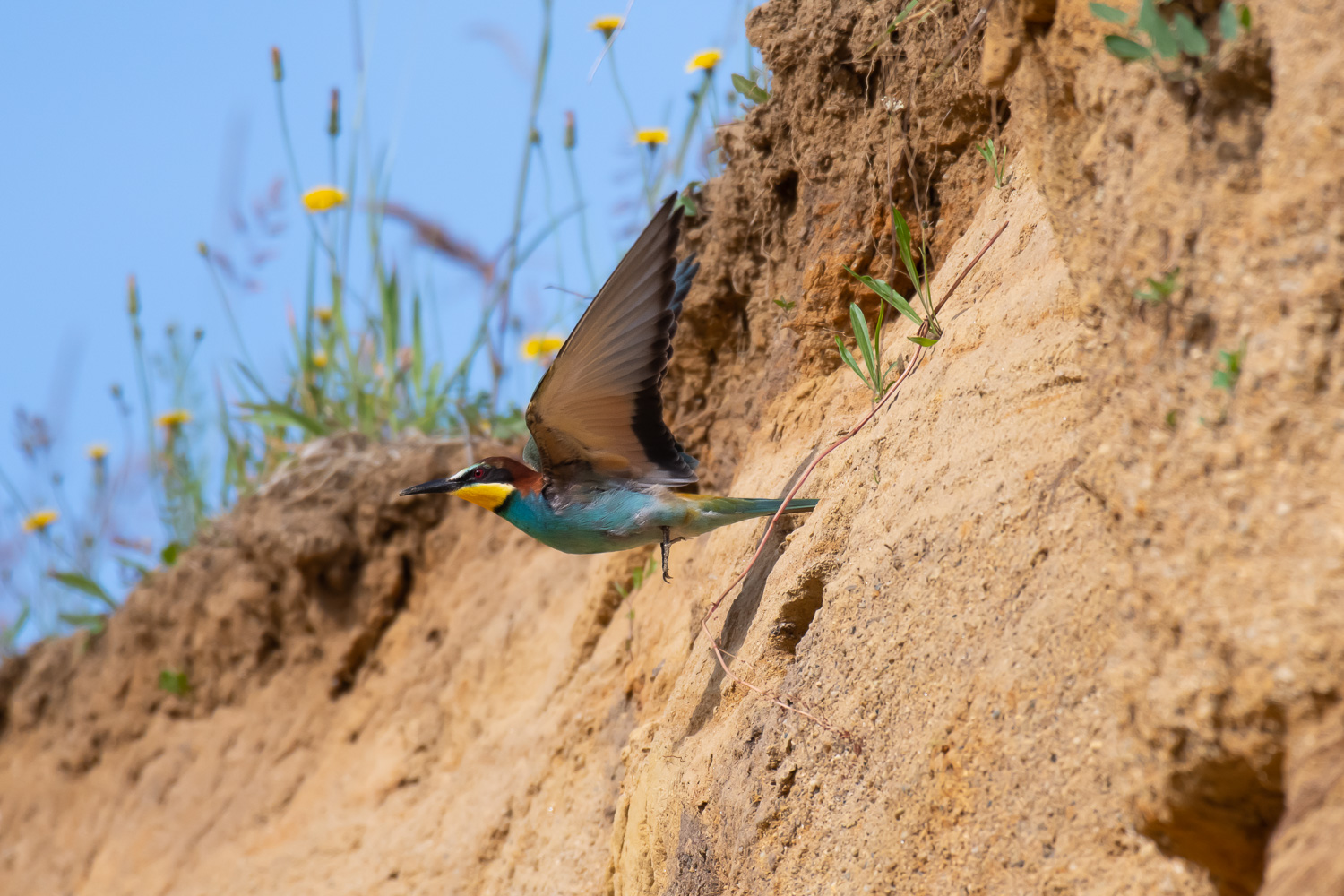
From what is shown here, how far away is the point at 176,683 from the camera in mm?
5270

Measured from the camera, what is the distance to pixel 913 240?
2.81 metres

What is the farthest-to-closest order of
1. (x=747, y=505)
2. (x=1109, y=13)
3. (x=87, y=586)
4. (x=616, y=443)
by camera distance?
(x=87, y=586), (x=616, y=443), (x=747, y=505), (x=1109, y=13)

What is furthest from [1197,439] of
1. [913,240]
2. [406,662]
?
[406,662]

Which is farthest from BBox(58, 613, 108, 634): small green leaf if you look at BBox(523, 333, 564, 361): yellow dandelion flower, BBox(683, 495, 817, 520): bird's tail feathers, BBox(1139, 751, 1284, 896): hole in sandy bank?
BBox(1139, 751, 1284, 896): hole in sandy bank

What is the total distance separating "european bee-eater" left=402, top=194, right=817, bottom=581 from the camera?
8.50 feet

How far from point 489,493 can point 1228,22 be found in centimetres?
217

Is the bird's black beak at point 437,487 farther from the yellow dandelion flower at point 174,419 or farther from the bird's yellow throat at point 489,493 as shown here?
the yellow dandelion flower at point 174,419

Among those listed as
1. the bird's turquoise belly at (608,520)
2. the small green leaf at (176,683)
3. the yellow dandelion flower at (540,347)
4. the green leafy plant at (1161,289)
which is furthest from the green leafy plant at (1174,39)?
the small green leaf at (176,683)

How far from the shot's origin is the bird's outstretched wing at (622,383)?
257 cm

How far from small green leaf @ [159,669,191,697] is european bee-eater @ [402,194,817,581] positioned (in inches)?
112

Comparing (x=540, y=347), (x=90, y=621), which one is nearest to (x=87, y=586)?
(x=90, y=621)

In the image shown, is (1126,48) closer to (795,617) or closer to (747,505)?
(795,617)

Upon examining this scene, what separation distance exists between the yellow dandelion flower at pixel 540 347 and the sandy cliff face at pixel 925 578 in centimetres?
56

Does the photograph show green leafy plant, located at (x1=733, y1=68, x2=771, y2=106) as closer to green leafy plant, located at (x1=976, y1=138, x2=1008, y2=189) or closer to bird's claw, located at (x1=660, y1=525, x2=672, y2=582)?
green leafy plant, located at (x1=976, y1=138, x2=1008, y2=189)
